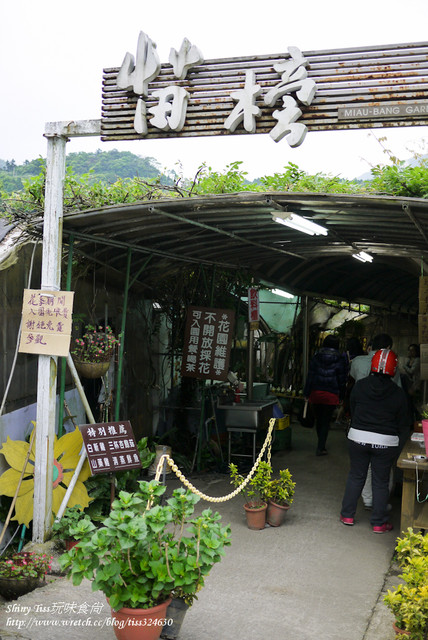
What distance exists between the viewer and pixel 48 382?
18.2 feet

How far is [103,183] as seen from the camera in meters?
6.58

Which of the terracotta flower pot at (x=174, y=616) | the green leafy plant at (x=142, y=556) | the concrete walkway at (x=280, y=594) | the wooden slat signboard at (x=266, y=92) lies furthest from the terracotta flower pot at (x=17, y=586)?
the wooden slat signboard at (x=266, y=92)

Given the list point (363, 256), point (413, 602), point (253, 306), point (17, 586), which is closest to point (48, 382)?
point (17, 586)

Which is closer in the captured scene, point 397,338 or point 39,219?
point 39,219

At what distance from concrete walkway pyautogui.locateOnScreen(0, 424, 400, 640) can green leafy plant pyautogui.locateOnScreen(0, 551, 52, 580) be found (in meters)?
0.18

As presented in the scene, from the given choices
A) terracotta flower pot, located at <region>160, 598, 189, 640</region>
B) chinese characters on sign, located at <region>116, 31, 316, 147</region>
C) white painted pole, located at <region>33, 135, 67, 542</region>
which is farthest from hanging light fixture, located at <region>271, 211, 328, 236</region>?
terracotta flower pot, located at <region>160, 598, 189, 640</region>

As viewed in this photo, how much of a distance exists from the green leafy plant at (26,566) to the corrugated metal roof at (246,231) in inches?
114

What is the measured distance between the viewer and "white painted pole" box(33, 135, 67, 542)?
5.51 metres

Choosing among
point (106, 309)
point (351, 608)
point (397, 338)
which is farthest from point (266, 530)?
point (397, 338)

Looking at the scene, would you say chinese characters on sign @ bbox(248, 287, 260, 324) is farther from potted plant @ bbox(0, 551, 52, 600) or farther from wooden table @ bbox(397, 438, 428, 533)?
potted plant @ bbox(0, 551, 52, 600)

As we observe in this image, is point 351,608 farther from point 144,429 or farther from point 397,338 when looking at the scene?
point 397,338

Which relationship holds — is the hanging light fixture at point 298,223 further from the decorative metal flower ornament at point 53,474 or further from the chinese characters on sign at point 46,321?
the decorative metal flower ornament at point 53,474

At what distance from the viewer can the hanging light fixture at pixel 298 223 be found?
5.57 m

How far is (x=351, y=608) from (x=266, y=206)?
3.30 m
